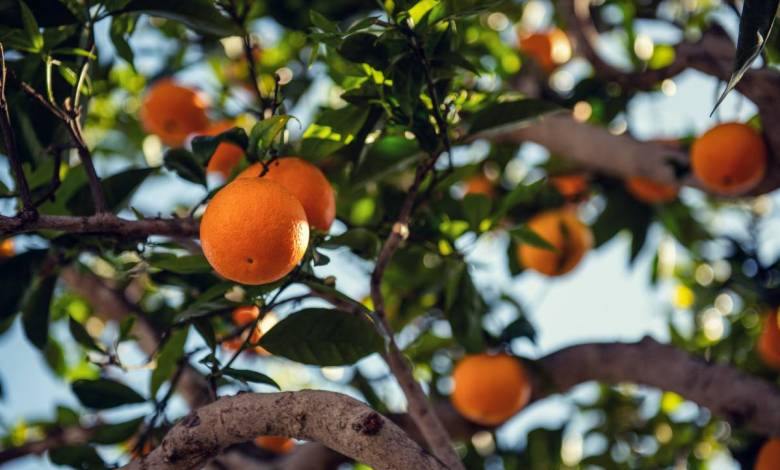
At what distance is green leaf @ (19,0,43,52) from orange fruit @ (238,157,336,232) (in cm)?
38

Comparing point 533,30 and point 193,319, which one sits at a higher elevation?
point 193,319

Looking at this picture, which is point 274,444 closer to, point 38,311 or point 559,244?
point 38,311

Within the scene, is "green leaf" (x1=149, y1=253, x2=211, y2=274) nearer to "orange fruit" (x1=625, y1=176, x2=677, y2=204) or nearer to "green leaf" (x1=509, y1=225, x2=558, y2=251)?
"green leaf" (x1=509, y1=225, x2=558, y2=251)

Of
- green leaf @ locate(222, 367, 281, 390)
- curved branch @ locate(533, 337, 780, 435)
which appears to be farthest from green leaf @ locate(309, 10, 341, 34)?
curved branch @ locate(533, 337, 780, 435)

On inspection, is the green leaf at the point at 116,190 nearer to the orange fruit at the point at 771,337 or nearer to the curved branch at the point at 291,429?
the curved branch at the point at 291,429

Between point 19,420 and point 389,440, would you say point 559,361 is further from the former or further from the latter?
point 19,420

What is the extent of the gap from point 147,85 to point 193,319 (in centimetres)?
142

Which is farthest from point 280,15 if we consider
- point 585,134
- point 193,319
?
point 193,319

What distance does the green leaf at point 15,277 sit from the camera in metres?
1.56

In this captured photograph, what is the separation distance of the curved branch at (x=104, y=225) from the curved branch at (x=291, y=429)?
270 millimetres

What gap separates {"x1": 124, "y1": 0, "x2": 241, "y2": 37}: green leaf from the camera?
1.47m

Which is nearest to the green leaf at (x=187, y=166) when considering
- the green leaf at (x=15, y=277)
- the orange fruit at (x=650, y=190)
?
the green leaf at (x=15, y=277)

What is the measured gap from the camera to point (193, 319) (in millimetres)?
1385

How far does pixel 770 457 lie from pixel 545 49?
147 cm
